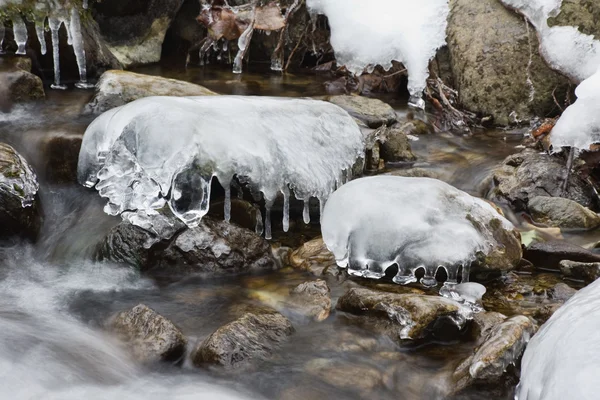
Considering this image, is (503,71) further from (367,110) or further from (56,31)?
(56,31)

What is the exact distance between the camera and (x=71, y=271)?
13.7ft

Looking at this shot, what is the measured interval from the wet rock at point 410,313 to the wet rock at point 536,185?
195 cm

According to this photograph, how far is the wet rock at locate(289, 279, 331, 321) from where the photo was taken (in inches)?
147

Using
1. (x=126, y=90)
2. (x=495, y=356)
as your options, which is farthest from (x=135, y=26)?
(x=495, y=356)

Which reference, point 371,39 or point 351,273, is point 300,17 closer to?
point 371,39

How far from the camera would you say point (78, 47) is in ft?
21.3

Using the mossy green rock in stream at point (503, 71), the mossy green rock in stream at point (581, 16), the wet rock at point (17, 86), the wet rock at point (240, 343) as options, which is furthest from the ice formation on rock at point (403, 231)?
the mossy green rock in stream at point (581, 16)

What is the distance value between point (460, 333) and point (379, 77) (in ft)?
16.3

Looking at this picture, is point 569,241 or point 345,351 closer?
point 345,351

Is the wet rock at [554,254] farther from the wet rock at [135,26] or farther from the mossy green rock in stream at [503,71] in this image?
the wet rock at [135,26]

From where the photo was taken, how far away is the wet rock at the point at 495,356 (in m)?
3.00

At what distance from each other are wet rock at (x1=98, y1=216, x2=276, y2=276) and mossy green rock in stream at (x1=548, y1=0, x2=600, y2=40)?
14.4ft

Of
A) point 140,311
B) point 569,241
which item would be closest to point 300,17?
point 569,241

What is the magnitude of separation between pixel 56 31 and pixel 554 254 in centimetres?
493
